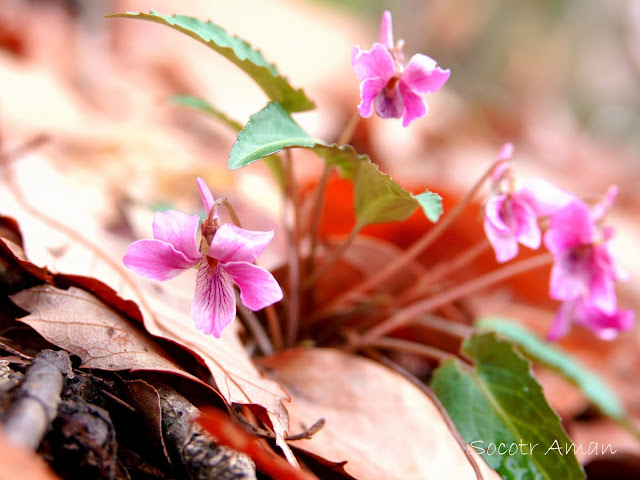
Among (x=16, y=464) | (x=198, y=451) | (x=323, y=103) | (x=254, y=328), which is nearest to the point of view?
(x=16, y=464)

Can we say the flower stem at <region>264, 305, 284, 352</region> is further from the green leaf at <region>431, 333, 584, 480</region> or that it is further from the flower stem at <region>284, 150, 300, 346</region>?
the green leaf at <region>431, 333, 584, 480</region>

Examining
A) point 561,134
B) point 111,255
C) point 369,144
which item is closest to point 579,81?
point 561,134

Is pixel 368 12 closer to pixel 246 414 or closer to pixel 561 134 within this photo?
pixel 561 134

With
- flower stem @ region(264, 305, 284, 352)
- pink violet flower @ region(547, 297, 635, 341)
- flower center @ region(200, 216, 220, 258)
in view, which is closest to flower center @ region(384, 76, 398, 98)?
flower center @ region(200, 216, 220, 258)

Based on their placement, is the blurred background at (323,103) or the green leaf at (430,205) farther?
the blurred background at (323,103)

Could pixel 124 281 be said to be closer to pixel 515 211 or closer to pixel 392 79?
pixel 392 79

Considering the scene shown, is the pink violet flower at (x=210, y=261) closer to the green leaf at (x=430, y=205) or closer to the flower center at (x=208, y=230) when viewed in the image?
the flower center at (x=208, y=230)

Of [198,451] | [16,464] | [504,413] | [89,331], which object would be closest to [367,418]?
[504,413]

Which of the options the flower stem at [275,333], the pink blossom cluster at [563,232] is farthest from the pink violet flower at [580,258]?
the flower stem at [275,333]
